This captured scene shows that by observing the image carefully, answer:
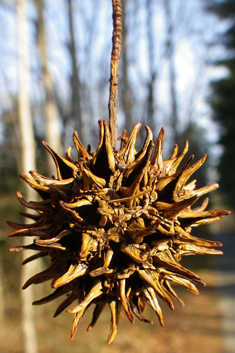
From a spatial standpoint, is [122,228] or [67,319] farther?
[67,319]

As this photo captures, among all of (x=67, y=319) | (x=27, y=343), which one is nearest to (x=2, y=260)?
(x=67, y=319)

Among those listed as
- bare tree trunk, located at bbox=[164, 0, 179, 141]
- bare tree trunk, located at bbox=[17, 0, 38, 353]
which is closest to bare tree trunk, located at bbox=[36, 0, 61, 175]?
bare tree trunk, located at bbox=[17, 0, 38, 353]

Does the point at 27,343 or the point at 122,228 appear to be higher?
the point at 122,228

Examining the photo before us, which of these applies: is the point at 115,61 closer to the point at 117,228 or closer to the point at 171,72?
the point at 117,228

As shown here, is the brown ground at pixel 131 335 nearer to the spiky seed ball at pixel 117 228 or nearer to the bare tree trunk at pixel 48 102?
the bare tree trunk at pixel 48 102

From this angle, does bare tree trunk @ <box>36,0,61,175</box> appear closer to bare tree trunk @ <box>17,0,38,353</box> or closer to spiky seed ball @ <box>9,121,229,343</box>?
bare tree trunk @ <box>17,0,38,353</box>

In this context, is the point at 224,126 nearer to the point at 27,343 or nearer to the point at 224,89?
the point at 224,89

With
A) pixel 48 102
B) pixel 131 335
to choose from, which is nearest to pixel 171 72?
pixel 48 102
